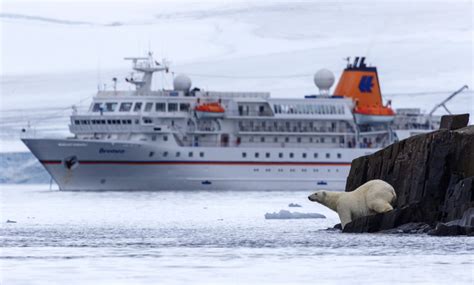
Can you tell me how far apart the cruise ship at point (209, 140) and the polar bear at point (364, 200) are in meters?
50.6

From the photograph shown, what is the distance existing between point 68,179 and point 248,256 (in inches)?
2326

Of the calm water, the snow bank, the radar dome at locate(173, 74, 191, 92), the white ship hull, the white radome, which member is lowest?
the calm water

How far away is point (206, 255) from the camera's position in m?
31.4

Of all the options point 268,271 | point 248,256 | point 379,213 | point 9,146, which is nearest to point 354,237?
point 379,213

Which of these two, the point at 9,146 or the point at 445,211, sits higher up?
the point at 9,146

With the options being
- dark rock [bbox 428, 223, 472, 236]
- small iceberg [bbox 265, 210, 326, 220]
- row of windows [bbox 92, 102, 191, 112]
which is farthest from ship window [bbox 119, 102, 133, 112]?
dark rock [bbox 428, 223, 472, 236]

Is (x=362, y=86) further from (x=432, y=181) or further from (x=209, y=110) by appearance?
(x=432, y=181)

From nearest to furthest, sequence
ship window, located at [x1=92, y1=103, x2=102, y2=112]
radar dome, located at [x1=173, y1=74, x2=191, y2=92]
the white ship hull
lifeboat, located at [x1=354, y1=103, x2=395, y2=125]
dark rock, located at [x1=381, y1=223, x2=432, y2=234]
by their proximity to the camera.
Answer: dark rock, located at [x1=381, y1=223, x2=432, y2=234] < the white ship hull < ship window, located at [x1=92, y1=103, x2=102, y2=112] < radar dome, located at [x1=173, y1=74, x2=191, y2=92] < lifeboat, located at [x1=354, y1=103, x2=395, y2=125]

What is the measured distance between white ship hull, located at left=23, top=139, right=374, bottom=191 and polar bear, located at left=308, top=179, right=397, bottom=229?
5021 cm

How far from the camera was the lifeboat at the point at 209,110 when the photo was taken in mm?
92188

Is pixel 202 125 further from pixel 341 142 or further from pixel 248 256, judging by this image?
pixel 248 256

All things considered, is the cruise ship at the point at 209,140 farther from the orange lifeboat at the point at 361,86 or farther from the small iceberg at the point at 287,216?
the small iceberg at the point at 287,216

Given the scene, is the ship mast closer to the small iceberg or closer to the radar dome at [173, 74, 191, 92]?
the radar dome at [173, 74, 191, 92]

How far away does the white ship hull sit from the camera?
290 ft
